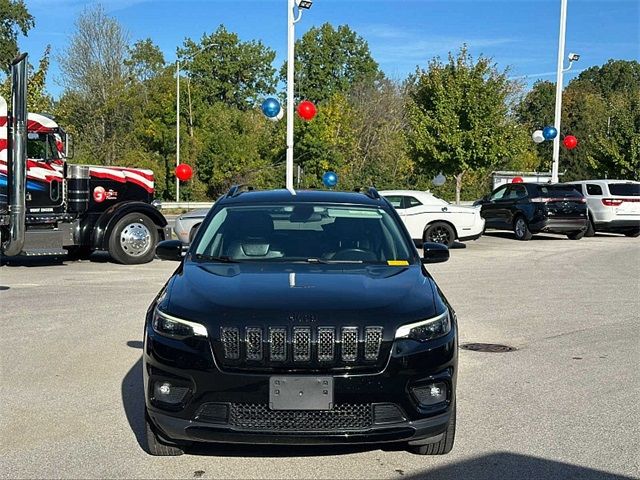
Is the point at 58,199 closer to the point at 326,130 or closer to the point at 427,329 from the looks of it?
the point at 427,329

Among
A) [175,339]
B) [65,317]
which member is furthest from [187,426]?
[65,317]

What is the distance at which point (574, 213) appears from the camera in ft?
71.8

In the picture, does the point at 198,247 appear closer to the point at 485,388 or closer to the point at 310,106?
the point at 485,388

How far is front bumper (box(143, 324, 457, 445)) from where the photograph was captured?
4090mm

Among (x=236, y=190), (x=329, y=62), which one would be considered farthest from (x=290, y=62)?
(x=329, y=62)

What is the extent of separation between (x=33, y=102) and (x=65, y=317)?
28899 millimetres

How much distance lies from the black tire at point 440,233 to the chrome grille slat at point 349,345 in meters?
15.2

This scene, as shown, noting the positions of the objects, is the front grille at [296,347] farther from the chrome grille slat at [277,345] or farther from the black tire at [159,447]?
the black tire at [159,447]

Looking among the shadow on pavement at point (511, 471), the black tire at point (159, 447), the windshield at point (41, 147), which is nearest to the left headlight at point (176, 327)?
the black tire at point (159, 447)

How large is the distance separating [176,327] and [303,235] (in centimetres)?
160

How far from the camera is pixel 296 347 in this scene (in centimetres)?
410

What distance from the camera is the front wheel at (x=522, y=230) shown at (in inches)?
877

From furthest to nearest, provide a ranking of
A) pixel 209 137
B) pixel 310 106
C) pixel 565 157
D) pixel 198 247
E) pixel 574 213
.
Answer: pixel 565 157
pixel 209 137
pixel 310 106
pixel 574 213
pixel 198 247

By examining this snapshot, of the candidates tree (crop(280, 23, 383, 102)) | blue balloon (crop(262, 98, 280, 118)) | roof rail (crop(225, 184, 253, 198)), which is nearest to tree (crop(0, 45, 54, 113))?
blue balloon (crop(262, 98, 280, 118))
